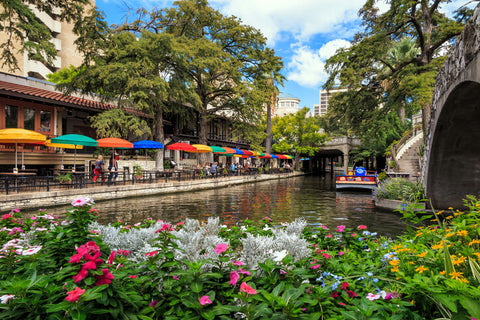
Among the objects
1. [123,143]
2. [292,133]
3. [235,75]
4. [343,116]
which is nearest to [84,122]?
[123,143]

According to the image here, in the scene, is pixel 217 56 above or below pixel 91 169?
above

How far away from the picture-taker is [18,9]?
1195cm

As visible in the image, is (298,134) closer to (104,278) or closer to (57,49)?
(57,49)

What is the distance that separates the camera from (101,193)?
44.4 ft

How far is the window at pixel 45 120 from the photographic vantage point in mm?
19391

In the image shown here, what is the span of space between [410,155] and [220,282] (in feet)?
83.2

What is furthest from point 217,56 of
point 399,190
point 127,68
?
point 399,190

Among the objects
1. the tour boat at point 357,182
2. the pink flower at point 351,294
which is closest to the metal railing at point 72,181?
the tour boat at point 357,182

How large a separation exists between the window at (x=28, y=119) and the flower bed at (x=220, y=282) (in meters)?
19.8

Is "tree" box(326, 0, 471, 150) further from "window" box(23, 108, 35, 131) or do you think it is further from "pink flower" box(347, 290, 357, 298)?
"window" box(23, 108, 35, 131)

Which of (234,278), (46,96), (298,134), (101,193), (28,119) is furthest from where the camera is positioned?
(298,134)

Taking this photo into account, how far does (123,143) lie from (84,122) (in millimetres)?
8637

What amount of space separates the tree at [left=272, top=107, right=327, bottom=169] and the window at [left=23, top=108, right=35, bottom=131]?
33.0m

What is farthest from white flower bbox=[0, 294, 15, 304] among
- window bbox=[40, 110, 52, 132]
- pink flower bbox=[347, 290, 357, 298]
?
window bbox=[40, 110, 52, 132]
